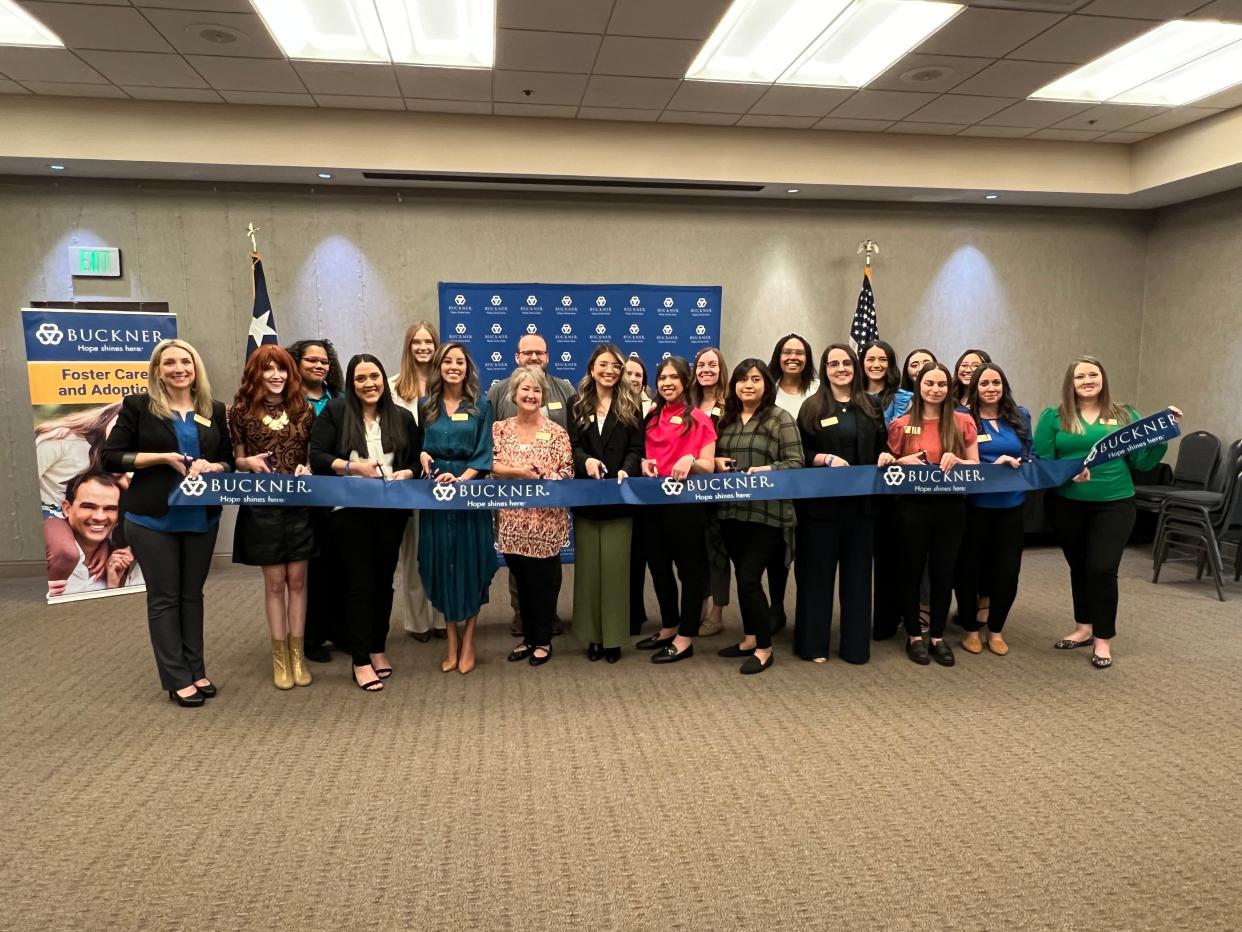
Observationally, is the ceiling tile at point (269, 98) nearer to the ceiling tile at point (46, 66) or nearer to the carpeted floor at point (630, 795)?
the ceiling tile at point (46, 66)

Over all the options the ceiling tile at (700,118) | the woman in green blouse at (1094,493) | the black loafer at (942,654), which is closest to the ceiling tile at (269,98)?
the ceiling tile at (700,118)

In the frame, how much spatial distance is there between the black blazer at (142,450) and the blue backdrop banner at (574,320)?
132 inches

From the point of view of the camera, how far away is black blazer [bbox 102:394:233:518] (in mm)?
3168

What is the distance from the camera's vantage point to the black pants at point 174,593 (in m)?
3.22

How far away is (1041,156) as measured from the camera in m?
6.50

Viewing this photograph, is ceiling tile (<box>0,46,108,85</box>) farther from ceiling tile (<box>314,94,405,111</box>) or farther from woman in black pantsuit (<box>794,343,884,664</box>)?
woman in black pantsuit (<box>794,343,884,664</box>)

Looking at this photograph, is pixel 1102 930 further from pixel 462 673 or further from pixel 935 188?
pixel 935 188

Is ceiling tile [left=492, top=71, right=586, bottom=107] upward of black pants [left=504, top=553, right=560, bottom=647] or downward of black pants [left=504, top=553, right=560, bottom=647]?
upward

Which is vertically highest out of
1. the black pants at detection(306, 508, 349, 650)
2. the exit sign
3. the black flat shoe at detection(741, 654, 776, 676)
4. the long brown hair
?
the exit sign

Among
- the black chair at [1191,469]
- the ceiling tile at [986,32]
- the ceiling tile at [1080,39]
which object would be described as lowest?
the black chair at [1191,469]

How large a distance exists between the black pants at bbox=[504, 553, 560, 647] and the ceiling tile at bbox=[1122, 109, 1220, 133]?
591cm

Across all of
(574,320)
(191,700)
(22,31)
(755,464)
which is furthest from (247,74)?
(755,464)

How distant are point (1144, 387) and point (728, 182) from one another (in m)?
4.86

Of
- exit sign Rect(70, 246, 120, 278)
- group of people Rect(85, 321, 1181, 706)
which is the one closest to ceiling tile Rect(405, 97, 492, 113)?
group of people Rect(85, 321, 1181, 706)
